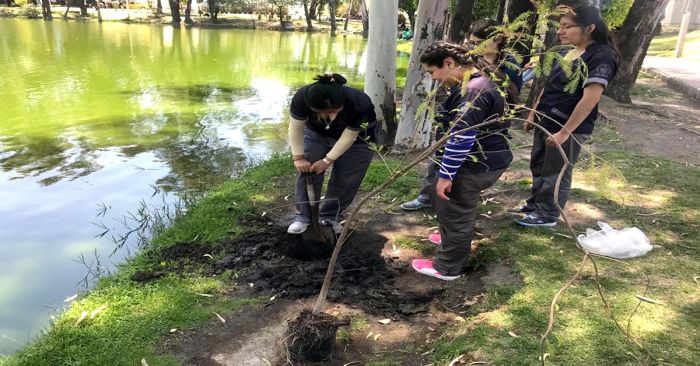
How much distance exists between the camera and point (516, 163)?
614 centimetres

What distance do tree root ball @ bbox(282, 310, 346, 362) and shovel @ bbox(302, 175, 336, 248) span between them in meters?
1.48

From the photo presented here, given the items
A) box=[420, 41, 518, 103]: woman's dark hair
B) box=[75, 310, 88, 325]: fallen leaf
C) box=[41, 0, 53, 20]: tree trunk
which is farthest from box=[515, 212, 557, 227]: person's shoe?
box=[41, 0, 53, 20]: tree trunk

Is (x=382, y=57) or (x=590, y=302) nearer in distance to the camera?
(x=590, y=302)

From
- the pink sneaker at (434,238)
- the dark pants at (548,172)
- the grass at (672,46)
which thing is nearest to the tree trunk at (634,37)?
the dark pants at (548,172)

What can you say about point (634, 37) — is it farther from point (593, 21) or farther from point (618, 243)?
point (618, 243)

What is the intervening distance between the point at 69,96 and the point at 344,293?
34.5ft

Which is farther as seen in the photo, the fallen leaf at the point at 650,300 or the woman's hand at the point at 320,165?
the woman's hand at the point at 320,165

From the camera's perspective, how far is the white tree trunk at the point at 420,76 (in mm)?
5930

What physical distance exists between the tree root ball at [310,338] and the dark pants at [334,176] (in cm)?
160

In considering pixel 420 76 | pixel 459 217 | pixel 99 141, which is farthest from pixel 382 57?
pixel 99 141

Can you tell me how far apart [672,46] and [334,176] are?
20288 mm

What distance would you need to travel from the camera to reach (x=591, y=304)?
290 cm

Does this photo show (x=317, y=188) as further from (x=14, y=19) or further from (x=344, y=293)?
(x=14, y=19)

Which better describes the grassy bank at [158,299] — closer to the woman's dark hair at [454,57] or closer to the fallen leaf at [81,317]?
the fallen leaf at [81,317]
